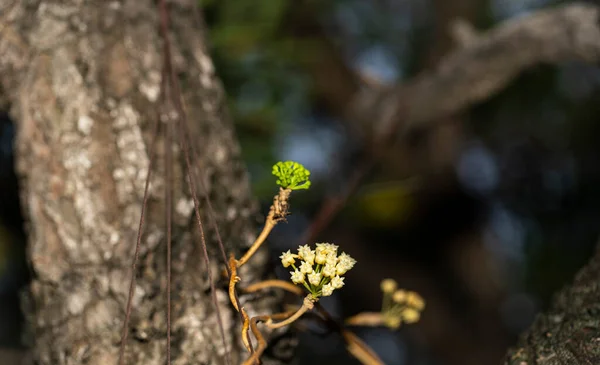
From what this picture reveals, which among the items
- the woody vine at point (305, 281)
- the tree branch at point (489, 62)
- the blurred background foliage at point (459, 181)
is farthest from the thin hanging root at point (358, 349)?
the blurred background foliage at point (459, 181)

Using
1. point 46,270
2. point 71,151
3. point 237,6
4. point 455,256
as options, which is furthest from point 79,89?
point 455,256

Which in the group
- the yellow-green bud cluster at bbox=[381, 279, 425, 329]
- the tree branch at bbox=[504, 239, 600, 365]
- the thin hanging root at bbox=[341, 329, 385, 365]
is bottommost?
the tree branch at bbox=[504, 239, 600, 365]

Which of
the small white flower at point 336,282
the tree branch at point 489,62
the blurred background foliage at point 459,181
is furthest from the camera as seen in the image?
the blurred background foliage at point 459,181

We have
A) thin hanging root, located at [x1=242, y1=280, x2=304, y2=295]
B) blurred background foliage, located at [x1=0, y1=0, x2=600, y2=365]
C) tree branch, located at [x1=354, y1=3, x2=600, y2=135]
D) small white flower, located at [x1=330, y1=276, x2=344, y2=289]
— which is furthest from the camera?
blurred background foliage, located at [x1=0, y1=0, x2=600, y2=365]

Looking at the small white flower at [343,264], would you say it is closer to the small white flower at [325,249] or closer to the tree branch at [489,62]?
the small white flower at [325,249]

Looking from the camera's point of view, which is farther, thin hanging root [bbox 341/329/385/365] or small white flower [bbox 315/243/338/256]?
thin hanging root [bbox 341/329/385/365]

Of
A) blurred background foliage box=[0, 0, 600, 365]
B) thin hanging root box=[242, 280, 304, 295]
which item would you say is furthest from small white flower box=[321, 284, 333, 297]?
blurred background foliage box=[0, 0, 600, 365]

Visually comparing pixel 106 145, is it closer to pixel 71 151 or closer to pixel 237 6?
pixel 71 151

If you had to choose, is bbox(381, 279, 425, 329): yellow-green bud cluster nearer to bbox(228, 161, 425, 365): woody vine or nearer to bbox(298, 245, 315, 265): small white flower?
bbox(228, 161, 425, 365): woody vine

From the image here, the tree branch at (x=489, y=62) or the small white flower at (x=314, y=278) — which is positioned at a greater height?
the tree branch at (x=489, y=62)

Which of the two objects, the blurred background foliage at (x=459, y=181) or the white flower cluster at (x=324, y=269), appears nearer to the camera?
the white flower cluster at (x=324, y=269)
